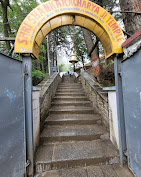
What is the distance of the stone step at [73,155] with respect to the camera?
1.82 metres

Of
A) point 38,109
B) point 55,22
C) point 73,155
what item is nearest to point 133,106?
point 73,155

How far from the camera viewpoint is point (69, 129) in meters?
2.68

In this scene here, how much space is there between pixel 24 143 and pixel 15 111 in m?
0.70

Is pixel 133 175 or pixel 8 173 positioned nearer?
pixel 8 173

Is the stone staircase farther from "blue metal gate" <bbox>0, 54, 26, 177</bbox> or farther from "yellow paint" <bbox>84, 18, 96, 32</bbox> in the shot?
"yellow paint" <bbox>84, 18, 96, 32</bbox>

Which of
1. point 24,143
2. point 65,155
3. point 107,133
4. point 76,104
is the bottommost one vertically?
point 65,155

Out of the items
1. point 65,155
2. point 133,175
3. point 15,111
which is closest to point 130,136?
point 133,175

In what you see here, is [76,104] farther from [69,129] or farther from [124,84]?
A: [124,84]

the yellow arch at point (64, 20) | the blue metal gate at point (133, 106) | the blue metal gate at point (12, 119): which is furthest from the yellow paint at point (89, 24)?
the blue metal gate at point (12, 119)

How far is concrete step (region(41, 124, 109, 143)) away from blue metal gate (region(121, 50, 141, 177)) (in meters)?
0.85

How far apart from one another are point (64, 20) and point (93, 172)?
11.6ft

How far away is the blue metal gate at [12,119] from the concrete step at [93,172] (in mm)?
629

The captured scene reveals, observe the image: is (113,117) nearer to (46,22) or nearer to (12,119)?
(12,119)

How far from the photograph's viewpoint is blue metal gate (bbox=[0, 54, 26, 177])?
1.33 metres
